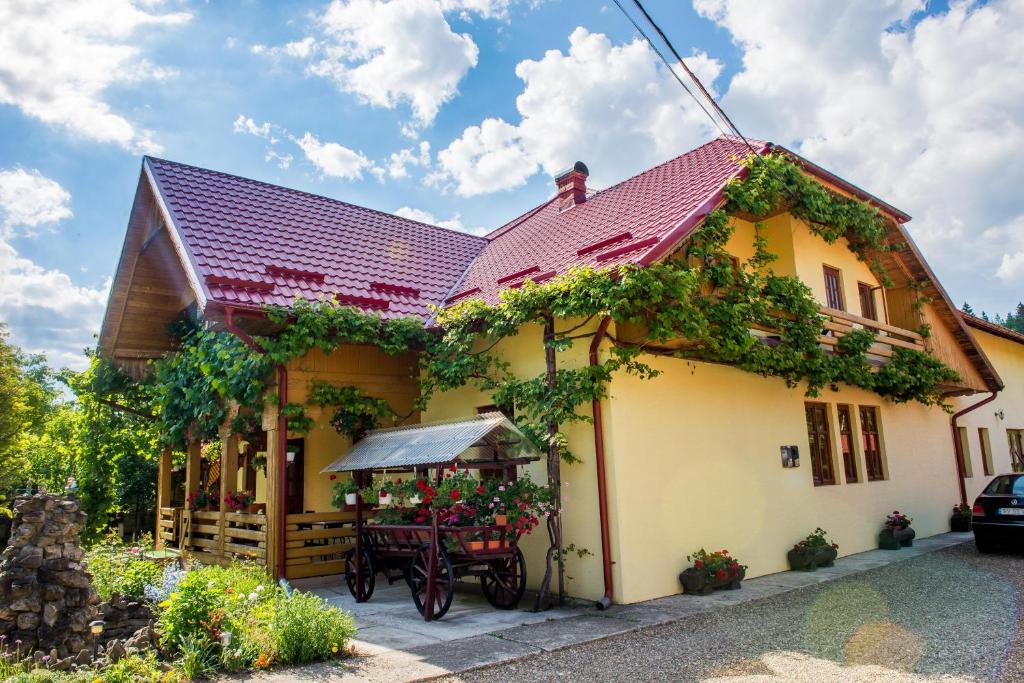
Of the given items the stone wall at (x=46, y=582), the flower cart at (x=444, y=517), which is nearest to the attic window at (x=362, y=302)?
the flower cart at (x=444, y=517)

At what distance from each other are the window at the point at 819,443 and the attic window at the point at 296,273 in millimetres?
8009

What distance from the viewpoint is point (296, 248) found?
11047 mm

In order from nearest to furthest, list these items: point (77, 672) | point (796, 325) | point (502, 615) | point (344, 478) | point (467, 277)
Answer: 1. point (77, 672)
2. point (502, 615)
3. point (796, 325)
4. point (344, 478)
5. point (467, 277)

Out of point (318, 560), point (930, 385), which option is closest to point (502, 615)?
point (318, 560)

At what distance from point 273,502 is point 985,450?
16820 millimetres

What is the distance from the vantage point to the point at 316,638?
560 centimetres

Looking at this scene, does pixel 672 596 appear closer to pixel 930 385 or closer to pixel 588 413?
pixel 588 413

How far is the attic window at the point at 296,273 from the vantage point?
32.8 feet

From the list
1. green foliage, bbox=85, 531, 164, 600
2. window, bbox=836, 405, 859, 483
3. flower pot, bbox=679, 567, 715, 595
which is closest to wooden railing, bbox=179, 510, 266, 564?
green foliage, bbox=85, 531, 164, 600

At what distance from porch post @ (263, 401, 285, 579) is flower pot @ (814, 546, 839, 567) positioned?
738 cm

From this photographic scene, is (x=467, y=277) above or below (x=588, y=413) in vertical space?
above

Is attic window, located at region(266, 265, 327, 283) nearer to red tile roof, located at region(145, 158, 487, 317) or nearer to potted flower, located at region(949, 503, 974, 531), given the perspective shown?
red tile roof, located at region(145, 158, 487, 317)

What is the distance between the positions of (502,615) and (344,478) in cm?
505

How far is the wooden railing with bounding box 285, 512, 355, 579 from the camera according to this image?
9.07 metres
